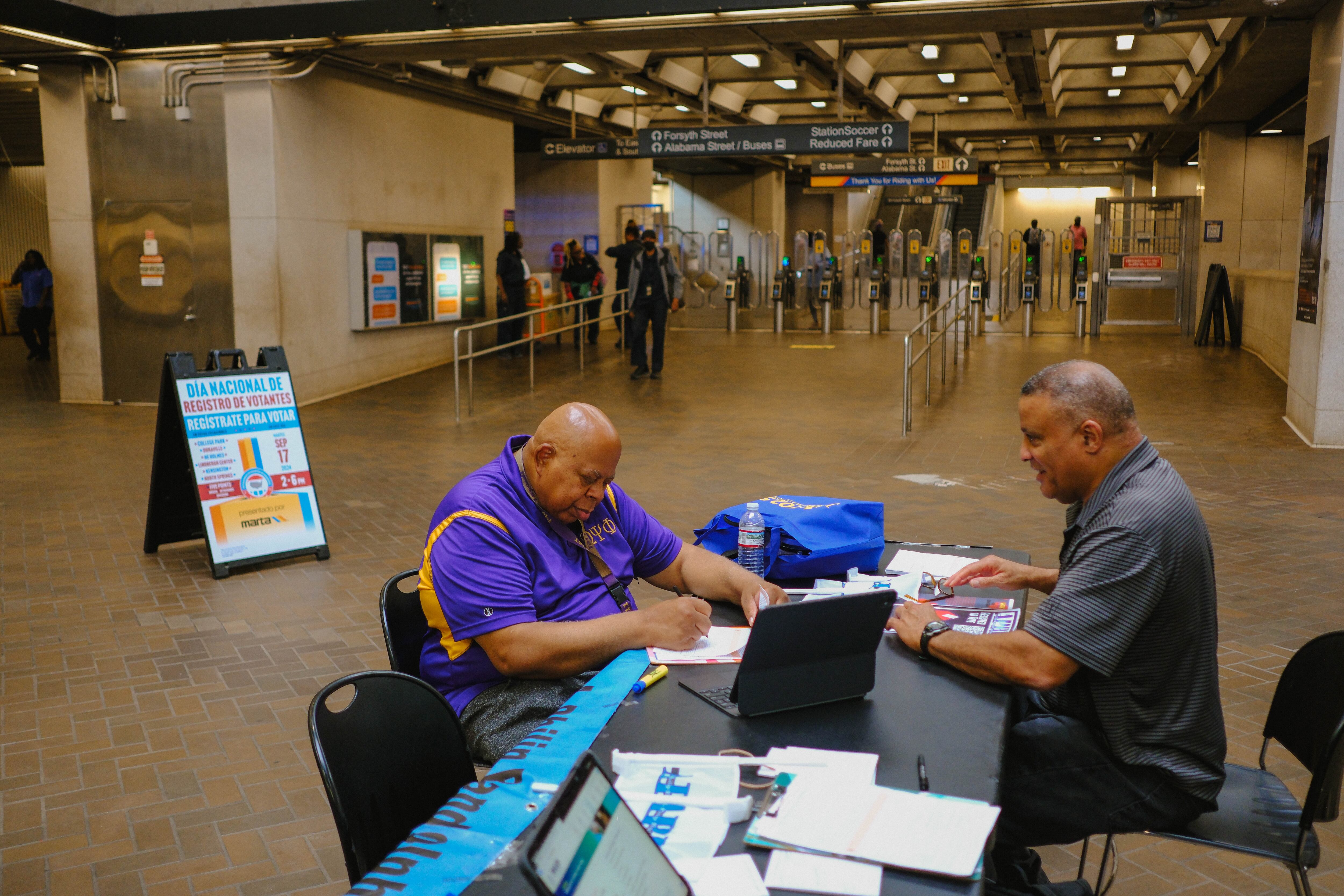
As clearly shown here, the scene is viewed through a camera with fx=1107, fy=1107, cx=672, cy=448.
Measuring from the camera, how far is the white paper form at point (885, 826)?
164 centimetres

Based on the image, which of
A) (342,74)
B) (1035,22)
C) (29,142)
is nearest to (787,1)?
(1035,22)

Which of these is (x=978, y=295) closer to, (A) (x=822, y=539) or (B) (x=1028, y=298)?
(B) (x=1028, y=298)

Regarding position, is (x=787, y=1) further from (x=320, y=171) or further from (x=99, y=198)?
(x=99, y=198)

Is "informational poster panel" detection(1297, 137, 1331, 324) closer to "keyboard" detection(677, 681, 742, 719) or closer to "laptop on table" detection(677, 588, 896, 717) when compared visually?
"laptop on table" detection(677, 588, 896, 717)

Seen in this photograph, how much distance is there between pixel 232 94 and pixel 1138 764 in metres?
11.1

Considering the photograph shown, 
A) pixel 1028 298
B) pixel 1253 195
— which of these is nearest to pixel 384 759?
pixel 1253 195

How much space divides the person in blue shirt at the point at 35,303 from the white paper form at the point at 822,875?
16608 millimetres

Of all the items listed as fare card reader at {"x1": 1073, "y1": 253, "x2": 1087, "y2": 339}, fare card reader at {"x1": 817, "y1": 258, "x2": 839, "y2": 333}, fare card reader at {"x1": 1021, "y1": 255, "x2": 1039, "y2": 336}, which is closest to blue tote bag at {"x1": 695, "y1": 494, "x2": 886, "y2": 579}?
fare card reader at {"x1": 1073, "y1": 253, "x2": 1087, "y2": 339}

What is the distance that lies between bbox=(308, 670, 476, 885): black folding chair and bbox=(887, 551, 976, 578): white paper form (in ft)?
4.72

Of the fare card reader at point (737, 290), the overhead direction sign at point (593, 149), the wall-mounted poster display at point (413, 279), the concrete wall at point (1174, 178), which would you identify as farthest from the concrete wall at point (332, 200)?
the concrete wall at point (1174, 178)

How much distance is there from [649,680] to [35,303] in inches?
645

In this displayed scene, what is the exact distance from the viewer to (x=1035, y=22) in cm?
916

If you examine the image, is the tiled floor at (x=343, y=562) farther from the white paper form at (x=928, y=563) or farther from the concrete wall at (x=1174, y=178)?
the concrete wall at (x=1174, y=178)

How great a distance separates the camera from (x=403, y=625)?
9.23 ft
